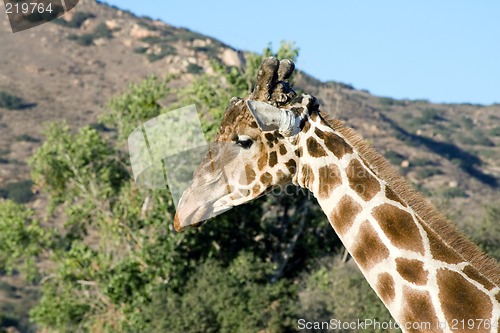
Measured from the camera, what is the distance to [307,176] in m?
5.61

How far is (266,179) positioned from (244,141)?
286 mm

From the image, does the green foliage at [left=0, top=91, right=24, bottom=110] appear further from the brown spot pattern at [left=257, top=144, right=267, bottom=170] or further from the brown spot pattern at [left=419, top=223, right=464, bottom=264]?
the brown spot pattern at [left=419, top=223, right=464, bottom=264]

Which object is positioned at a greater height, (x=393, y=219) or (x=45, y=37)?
(x=393, y=219)

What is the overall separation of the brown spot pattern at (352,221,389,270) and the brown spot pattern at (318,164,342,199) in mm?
327

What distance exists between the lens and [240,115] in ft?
18.7

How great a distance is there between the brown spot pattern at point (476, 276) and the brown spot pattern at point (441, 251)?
0.23ft

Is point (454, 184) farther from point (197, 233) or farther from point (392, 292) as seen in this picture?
point (392, 292)

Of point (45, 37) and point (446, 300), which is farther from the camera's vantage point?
point (45, 37)

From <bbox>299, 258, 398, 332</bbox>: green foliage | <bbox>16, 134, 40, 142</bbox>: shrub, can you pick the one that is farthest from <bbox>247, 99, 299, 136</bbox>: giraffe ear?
<bbox>16, 134, 40, 142</bbox>: shrub

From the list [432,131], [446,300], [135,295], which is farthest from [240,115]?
[432,131]

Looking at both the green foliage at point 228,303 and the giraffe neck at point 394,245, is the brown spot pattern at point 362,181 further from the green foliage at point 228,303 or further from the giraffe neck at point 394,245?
the green foliage at point 228,303

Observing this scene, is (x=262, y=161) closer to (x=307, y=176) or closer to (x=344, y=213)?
(x=307, y=176)

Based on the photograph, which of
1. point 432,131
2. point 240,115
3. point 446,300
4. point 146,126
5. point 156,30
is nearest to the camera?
point 446,300

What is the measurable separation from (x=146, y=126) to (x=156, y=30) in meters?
79.3
